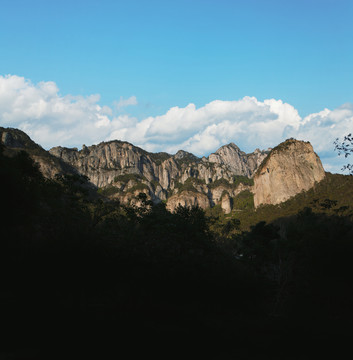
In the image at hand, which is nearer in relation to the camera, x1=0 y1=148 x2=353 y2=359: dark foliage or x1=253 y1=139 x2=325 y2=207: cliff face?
x1=0 y1=148 x2=353 y2=359: dark foliage

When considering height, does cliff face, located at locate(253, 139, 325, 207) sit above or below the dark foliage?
above

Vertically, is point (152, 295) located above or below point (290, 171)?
below

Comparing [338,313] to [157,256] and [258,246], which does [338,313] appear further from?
[258,246]

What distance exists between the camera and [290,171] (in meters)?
186

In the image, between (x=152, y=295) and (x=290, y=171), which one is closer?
(x=152, y=295)

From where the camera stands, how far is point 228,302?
57.7 ft

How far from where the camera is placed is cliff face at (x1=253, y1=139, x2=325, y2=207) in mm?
183250

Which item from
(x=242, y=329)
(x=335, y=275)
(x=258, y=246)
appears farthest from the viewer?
(x=258, y=246)

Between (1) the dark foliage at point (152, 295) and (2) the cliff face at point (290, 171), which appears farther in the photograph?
(2) the cliff face at point (290, 171)

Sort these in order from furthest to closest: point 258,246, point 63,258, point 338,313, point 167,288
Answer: point 258,246, point 338,313, point 167,288, point 63,258

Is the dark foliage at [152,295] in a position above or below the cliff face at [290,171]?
below

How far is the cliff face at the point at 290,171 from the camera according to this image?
183 metres

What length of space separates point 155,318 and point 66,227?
34.8 ft

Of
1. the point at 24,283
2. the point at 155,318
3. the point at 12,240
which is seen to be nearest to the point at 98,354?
the point at 155,318
